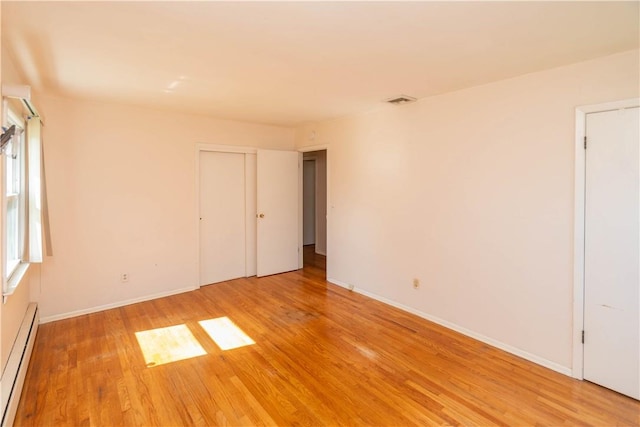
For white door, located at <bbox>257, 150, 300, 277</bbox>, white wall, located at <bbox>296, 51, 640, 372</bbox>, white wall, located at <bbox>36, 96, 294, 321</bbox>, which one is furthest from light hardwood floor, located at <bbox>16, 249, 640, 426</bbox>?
white door, located at <bbox>257, 150, 300, 277</bbox>

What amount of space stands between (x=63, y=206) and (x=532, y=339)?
463 cm

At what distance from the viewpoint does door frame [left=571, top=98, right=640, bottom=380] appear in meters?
2.38

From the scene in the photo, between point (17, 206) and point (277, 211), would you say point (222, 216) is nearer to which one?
point (277, 211)

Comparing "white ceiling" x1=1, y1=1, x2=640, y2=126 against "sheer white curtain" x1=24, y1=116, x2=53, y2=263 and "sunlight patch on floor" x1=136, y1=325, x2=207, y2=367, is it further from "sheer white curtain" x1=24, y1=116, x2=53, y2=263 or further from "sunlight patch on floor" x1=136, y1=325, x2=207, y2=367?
"sunlight patch on floor" x1=136, y1=325, x2=207, y2=367

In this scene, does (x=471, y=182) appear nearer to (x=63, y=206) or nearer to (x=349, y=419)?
(x=349, y=419)

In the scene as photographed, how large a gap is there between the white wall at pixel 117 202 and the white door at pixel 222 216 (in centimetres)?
22

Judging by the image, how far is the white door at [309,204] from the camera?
743 cm

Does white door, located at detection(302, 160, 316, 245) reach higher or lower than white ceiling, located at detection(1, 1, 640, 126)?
lower

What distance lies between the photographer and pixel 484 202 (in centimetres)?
296

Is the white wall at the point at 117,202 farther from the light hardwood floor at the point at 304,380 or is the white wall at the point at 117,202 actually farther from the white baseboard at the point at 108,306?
the light hardwood floor at the point at 304,380

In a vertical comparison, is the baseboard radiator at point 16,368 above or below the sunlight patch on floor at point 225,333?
above

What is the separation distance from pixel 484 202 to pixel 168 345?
308 cm

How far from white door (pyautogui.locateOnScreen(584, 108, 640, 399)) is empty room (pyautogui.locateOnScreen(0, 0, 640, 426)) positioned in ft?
0.04

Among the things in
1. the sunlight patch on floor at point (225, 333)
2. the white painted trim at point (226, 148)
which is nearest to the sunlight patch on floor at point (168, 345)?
the sunlight patch on floor at point (225, 333)
